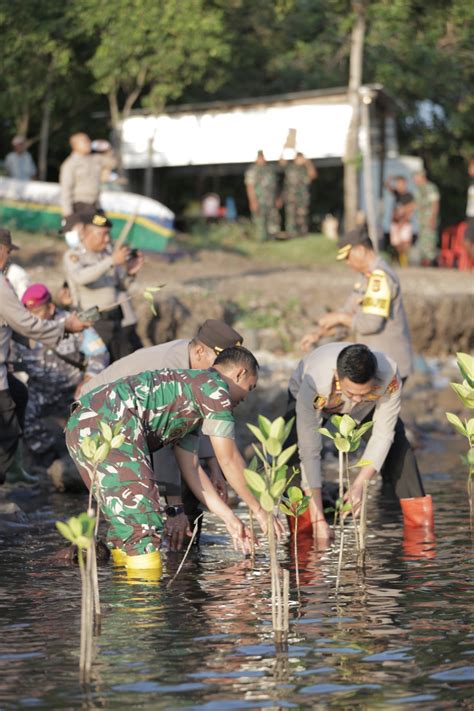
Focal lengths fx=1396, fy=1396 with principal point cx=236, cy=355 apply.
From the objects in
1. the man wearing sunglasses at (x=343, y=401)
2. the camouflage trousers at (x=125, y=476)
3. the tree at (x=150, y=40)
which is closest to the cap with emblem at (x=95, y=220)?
the man wearing sunglasses at (x=343, y=401)

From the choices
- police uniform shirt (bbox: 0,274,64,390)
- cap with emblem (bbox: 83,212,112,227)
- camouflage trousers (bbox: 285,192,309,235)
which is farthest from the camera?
camouflage trousers (bbox: 285,192,309,235)

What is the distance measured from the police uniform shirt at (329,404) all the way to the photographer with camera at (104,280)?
9.89ft

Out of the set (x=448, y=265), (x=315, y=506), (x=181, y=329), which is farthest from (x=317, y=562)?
(x=448, y=265)

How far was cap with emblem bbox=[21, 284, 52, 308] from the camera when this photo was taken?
11.4 m

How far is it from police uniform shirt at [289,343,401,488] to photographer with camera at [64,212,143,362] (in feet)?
9.89

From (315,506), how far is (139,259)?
3770mm

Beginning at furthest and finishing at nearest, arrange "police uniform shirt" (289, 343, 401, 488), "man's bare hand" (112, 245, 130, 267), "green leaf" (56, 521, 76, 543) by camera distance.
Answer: "man's bare hand" (112, 245, 130, 267), "police uniform shirt" (289, 343, 401, 488), "green leaf" (56, 521, 76, 543)

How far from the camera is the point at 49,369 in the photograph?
12047mm

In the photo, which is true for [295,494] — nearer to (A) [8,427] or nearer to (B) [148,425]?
(B) [148,425]

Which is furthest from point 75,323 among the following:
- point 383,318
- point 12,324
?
point 383,318

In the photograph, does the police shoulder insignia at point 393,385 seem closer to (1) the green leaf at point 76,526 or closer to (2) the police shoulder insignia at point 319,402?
(2) the police shoulder insignia at point 319,402

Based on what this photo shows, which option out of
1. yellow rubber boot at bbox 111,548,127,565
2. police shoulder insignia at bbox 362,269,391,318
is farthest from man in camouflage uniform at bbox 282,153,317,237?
yellow rubber boot at bbox 111,548,127,565

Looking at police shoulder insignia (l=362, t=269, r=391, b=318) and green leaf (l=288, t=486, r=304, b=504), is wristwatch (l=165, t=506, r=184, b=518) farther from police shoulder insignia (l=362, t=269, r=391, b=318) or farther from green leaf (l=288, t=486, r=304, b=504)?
police shoulder insignia (l=362, t=269, r=391, b=318)

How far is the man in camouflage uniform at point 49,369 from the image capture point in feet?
37.8
